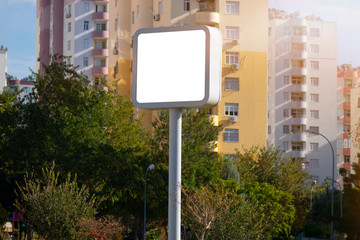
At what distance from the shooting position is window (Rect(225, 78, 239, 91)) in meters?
63.7

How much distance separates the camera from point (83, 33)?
99000 mm

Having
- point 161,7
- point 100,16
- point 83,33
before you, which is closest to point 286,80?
point 100,16

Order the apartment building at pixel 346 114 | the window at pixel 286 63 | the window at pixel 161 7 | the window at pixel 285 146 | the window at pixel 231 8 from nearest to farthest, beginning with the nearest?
the window at pixel 231 8 → the window at pixel 161 7 → the window at pixel 285 146 → the window at pixel 286 63 → the apartment building at pixel 346 114

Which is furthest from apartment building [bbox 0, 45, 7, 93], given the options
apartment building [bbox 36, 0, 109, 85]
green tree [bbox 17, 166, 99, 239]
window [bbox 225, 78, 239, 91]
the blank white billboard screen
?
the blank white billboard screen

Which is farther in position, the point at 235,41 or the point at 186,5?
the point at 235,41

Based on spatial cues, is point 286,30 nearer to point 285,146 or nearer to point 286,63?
point 286,63

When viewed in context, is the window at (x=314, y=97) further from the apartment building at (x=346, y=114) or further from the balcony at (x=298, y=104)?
the apartment building at (x=346, y=114)

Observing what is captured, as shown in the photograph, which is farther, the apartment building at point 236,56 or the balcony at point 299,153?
the balcony at point 299,153

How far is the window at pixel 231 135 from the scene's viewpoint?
63.3 meters

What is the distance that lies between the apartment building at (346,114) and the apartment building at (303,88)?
8.90ft

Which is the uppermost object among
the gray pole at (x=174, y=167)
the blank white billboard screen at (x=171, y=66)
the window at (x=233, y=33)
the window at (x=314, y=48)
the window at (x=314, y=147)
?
the window at (x=314, y=48)

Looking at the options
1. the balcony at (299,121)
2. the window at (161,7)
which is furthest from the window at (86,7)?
the window at (161,7)

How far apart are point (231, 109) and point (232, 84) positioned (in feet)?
7.70

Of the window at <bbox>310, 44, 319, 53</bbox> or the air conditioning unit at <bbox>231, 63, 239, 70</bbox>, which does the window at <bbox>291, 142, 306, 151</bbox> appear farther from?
the air conditioning unit at <bbox>231, 63, 239, 70</bbox>
